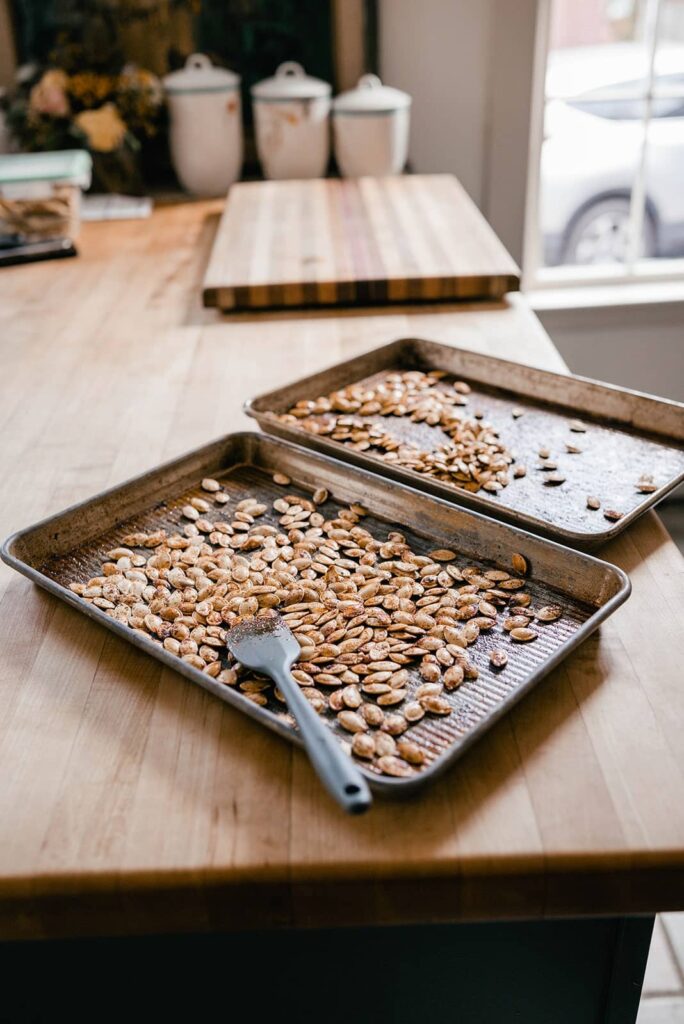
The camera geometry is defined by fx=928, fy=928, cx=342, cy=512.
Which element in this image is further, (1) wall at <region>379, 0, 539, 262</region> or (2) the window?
(2) the window

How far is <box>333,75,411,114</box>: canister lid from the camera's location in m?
2.06

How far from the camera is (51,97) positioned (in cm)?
207

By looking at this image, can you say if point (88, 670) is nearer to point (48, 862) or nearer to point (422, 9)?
point (48, 862)

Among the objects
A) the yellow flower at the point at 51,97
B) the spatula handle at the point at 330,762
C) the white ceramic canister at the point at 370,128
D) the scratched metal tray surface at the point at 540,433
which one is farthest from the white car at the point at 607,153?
the spatula handle at the point at 330,762

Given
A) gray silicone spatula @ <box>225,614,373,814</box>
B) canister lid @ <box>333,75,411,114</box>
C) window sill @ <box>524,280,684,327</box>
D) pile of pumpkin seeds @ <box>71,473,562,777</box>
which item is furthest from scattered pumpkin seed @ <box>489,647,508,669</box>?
window sill @ <box>524,280,684,327</box>

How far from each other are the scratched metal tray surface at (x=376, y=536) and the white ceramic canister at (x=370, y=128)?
1.34 meters

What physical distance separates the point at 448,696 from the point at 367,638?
0.09 metres

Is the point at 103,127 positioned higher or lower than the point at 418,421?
higher

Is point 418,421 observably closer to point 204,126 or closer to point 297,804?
point 297,804

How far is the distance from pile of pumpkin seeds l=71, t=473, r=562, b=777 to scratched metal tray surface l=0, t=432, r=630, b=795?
0.04 ft

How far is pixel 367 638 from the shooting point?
0.75 m

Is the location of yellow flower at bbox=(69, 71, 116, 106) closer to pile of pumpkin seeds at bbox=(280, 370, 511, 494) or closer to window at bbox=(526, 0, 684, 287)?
window at bbox=(526, 0, 684, 287)

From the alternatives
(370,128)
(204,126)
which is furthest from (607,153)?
(204,126)

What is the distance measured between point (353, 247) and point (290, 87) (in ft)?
2.24
